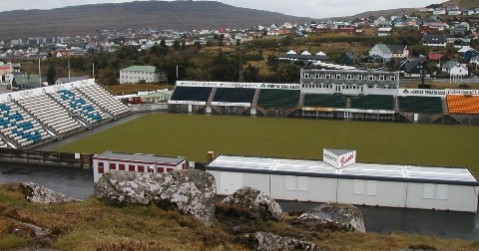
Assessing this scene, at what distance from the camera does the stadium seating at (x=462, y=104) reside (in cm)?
3538

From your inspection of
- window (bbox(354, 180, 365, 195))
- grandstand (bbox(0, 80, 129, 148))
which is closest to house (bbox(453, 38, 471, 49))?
grandstand (bbox(0, 80, 129, 148))

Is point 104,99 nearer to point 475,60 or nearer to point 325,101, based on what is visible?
point 325,101

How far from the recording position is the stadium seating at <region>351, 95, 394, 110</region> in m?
36.9

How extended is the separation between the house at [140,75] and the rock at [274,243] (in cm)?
4638

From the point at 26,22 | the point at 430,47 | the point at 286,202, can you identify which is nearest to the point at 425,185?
the point at 286,202

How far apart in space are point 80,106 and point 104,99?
10.9ft

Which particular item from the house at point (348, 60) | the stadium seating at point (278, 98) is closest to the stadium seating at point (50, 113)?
the stadium seating at point (278, 98)

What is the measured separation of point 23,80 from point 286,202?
129ft

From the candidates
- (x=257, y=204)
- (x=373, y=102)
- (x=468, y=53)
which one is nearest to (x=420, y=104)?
(x=373, y=102)

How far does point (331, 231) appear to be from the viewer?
39.6 ft

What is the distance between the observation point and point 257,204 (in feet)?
41.8

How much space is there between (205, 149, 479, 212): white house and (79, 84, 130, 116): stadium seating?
19442 millimetres

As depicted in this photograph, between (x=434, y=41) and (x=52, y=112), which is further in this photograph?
(x=434, y=41)

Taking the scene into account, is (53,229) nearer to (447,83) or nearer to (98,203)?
(98,203)
